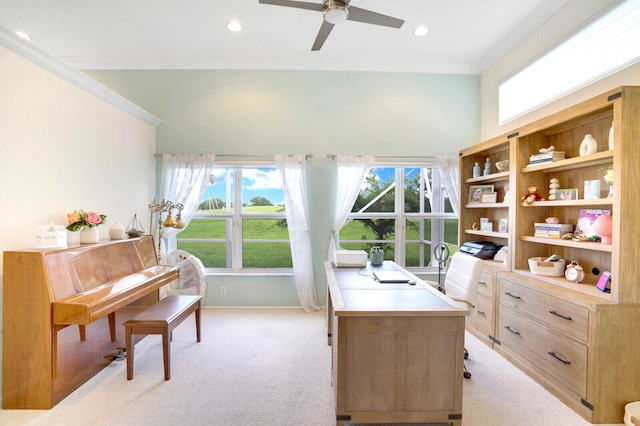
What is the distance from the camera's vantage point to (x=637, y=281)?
1877mm

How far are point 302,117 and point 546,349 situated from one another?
3438mm

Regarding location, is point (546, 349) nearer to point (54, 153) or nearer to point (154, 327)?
point (154, 327)

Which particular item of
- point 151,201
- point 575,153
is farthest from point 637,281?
point 151,201

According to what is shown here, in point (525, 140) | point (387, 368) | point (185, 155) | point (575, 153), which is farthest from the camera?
point (185, 155)

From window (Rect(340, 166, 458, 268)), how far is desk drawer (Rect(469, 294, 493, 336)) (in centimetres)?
119

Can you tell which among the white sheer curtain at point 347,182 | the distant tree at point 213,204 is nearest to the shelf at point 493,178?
A: the white sheer curtain at point 347,182

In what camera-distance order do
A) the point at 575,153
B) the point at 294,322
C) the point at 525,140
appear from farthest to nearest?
the point at 294,322 < the point at 525,140 < the point at 575,153

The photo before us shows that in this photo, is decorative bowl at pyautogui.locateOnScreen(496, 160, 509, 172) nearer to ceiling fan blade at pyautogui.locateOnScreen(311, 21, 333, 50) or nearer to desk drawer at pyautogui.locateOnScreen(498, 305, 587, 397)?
desk drawer at pyautogui.locateOnScreen(498, 305, 587, 397)

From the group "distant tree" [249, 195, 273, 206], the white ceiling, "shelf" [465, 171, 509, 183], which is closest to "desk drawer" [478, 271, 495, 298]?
"shelf" [465, 171, 509, 183]

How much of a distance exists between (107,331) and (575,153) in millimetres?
4312

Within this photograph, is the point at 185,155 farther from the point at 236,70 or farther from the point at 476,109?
the point at 476,109

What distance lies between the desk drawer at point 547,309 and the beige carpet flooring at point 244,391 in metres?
0.51

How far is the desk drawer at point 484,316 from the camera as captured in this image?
9.71 ft

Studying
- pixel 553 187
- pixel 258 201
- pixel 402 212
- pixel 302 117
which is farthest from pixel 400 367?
pixel 302 117
